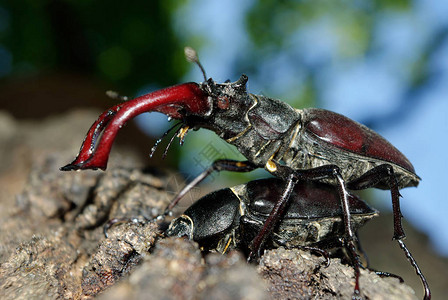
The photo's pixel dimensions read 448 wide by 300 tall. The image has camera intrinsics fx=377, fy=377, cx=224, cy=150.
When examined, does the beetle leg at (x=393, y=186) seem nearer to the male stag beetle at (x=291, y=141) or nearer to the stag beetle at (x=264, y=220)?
the male stag beetle at (x=291, y=141)

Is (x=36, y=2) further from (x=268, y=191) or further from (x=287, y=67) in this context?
(x=268, y=191)

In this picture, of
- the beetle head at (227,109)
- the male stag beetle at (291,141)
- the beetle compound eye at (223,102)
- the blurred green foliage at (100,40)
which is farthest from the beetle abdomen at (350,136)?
the blurred green foliage at (100,40)

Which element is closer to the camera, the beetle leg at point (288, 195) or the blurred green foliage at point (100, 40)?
the beetle leg at point (288, 195)

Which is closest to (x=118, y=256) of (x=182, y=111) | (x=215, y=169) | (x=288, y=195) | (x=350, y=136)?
(x=182, y=111)

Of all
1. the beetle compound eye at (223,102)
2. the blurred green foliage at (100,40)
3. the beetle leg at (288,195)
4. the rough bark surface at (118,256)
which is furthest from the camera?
the blurred green foliage at (100,40)

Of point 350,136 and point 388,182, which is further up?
point 350,136

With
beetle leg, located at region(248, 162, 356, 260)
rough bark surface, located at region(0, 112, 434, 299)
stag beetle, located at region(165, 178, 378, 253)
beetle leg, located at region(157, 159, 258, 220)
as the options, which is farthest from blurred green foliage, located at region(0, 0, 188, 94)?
beetle leg, located at region(248, 162, 356, 260)

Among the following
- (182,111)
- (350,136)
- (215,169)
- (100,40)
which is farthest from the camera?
(100,40)

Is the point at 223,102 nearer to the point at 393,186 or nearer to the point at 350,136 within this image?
the point at 350,136

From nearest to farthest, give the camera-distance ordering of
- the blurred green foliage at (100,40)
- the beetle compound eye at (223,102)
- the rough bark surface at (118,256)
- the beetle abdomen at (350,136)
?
the rough bark surface at (118,256)
the beetle compound eye at (223,102)
the beetle abdomen at (350,136)
the blurred green foliage at (100,40)
